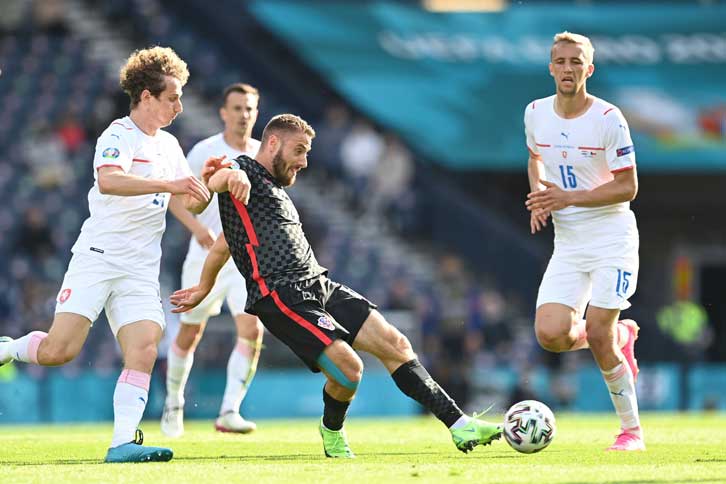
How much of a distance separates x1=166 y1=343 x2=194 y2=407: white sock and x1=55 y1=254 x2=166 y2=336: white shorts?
2956mm

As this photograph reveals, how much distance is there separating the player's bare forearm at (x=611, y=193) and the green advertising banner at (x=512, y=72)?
14.6 metres

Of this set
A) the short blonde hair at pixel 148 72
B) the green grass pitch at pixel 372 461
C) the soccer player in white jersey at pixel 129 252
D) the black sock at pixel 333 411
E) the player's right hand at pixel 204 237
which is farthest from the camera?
the player's right hand at pixel 204 237

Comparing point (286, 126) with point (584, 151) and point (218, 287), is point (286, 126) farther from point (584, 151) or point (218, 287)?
point (218, 287)

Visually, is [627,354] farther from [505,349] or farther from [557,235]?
[505,349]

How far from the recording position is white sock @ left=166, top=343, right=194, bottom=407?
40.2 feet

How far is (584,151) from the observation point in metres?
10.1

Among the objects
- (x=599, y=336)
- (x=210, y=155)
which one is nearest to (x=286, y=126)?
(x=599, y=336)

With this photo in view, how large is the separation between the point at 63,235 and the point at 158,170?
1384cm

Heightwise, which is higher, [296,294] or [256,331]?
[296,294]

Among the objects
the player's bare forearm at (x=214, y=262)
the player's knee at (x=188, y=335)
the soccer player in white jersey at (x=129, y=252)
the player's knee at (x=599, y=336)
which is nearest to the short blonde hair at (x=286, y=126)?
the soccer player in white jersey at (x=129, y=252)

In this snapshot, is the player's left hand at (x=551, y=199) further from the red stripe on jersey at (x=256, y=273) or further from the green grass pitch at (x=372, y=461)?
the red stripe on jersey at (x=256, y=273)

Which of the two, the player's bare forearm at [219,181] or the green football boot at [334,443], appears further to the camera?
the green football boot at [334,443]

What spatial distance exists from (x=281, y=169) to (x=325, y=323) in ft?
3.57

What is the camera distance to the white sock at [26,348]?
937cm
